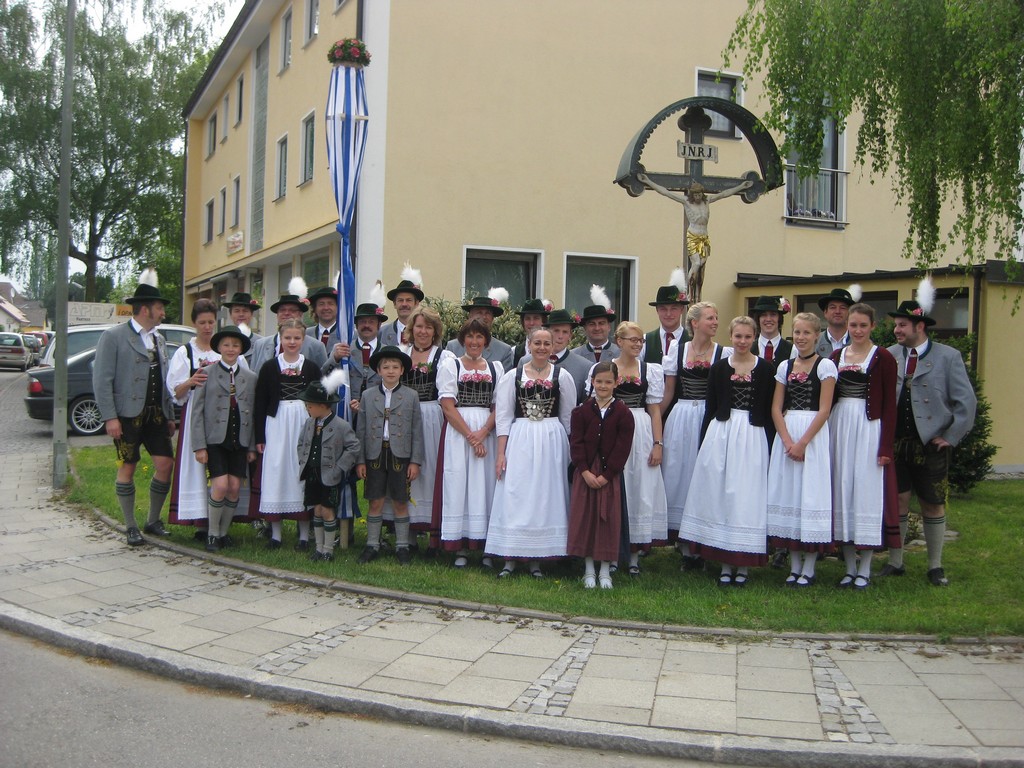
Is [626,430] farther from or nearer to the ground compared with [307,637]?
farther from the ground

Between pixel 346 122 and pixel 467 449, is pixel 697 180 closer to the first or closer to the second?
pixel 346 122

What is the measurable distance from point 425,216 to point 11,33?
28.9m

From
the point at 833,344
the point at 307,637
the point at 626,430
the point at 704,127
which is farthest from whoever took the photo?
the point at 704,127

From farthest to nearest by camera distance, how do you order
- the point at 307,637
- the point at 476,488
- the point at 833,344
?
the point at 833,344 → the point at 476,488 → the point at 307,637

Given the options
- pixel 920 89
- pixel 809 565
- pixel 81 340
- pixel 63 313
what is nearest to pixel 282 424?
pixel 809 565

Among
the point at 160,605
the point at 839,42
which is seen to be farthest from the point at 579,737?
the point at 839,42

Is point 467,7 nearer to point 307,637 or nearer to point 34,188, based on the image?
point 307,637

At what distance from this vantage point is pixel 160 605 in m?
6.76

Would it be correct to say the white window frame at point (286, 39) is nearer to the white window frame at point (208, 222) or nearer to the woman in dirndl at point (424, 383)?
the white window frame at point (208, 222)

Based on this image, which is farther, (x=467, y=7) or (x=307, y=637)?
(x=467, y=7)

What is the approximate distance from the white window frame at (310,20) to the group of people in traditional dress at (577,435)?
13992 mm

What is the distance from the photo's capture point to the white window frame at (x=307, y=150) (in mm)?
20516

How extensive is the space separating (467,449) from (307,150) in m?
14.8

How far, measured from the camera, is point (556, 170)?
1734 cm
